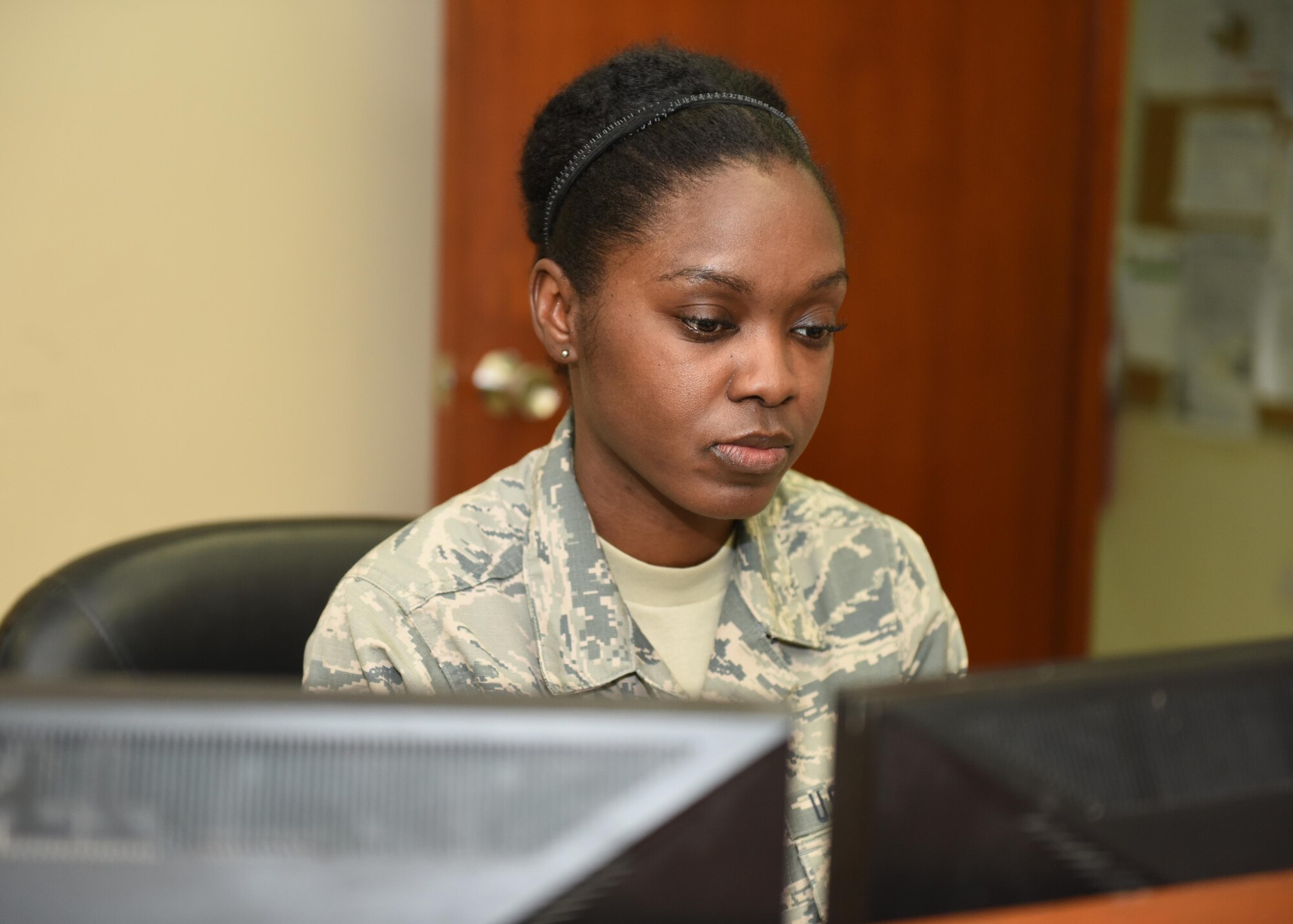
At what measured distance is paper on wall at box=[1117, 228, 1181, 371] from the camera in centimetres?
273

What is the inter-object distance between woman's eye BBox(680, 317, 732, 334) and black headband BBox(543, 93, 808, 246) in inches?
7.4

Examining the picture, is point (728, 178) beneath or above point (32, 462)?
above

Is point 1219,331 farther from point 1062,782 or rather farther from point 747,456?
point 1062,782

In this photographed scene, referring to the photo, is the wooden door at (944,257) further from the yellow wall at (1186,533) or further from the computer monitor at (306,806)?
the computer monitor at (306,806)

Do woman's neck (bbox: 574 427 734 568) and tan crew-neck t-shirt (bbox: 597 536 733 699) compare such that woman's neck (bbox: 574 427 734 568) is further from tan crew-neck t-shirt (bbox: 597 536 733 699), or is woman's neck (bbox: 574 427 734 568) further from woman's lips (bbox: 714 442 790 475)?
woman's lips (bbox: 714 442 790 475)

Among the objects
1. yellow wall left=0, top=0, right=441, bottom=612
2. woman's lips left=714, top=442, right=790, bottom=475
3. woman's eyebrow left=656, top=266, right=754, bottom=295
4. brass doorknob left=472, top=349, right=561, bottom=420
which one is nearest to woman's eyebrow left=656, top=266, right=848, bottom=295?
woman's eyebrow left=656, top=266, right=754, bottom=295

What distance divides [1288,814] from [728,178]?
605 millimetres

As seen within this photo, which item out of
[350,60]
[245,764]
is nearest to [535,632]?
[245,764]

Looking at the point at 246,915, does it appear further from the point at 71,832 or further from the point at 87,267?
the point at 87,267

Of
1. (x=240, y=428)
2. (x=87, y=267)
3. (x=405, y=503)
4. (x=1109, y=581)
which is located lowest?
(x=1109, y=581)

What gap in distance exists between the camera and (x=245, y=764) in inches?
17.8

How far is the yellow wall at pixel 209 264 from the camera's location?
1.58 meters

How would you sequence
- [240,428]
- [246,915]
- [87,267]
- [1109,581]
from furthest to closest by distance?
[1109,581]
[240,428]
[87,267]
[246,915]

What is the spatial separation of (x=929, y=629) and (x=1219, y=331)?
1795 mm
